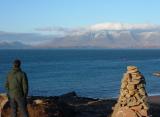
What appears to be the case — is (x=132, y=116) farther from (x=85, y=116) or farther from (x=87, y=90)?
(x=87, y=90)

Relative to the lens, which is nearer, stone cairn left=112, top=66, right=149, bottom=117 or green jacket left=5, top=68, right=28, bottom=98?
green jacket left=5, top=68, right=28, bottom=98

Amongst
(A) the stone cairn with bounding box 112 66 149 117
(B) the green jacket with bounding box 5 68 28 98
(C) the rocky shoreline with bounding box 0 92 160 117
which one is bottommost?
(C) the rocky shoreline with bounding box 0 92 160 117

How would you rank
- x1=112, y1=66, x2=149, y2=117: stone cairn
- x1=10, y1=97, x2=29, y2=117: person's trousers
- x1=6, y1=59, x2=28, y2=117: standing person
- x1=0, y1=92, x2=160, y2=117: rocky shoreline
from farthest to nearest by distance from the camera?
1. x1=0, y1=92, x2=160, y2=117: rocky shoreline
2. x1=112, y1=66, x2=149, y2=117: stone cairn
3. x1=10, y1=97, x2=29, y2=117: person's trousers
4. x1=6, y1=59, x2=28, y2=117: standing person

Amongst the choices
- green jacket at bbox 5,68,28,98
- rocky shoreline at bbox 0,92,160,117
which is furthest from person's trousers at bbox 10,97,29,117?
rocky shoreline at bbox 0,92,160,117

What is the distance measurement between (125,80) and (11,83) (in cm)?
467

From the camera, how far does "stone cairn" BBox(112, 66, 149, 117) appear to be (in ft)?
68.7

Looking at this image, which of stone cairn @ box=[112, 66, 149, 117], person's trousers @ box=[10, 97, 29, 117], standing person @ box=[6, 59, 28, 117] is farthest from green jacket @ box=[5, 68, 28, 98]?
stone cairn @ box=[112, 66, 149, 117]

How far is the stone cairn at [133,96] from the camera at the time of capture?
21.0 metres

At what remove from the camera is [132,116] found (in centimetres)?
2105

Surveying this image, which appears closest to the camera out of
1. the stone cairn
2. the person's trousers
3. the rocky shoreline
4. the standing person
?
the standing person

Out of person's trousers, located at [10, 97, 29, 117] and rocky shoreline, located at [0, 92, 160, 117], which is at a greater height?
person's trousers, located at [10, 97, 29, 117]

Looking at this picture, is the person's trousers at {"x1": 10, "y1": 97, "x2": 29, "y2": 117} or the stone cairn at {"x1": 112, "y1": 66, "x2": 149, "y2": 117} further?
the stone cairn at {"x1": 112, "y1": 66, "x2": 149, "y2": 117}

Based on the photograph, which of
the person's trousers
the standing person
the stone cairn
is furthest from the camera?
the stone cairn

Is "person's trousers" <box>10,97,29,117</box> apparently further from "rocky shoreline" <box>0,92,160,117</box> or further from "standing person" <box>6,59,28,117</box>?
"rocky shoreline" <box>0,92,160,117</box>
